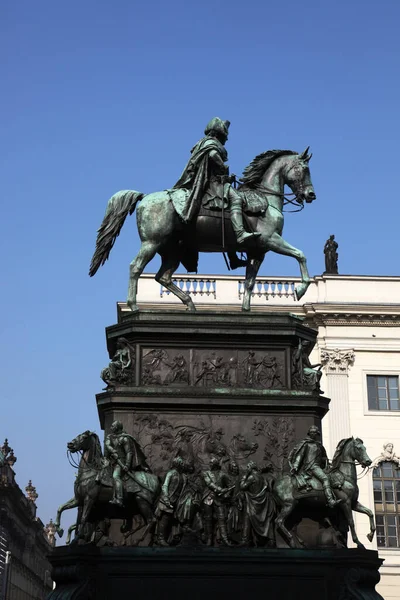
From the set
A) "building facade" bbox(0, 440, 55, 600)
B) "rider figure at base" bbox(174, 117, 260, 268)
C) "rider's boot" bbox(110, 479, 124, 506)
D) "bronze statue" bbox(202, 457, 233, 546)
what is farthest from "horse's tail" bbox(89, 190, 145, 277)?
"building facade" bbox(0, 440, 55, 600)

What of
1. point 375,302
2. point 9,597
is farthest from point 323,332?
point 9,597

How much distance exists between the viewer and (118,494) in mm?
15203

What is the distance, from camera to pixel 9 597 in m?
79.6

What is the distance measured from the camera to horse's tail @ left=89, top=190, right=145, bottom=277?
18797 mm

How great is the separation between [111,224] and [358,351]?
27.9 meters

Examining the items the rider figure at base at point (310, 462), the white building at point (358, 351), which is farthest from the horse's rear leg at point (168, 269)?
the white building at point (358, 351)

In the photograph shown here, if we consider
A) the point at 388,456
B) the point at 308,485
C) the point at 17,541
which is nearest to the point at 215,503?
the point at 308,485

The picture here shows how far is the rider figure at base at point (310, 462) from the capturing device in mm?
15523

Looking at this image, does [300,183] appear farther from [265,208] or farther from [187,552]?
[187,552]

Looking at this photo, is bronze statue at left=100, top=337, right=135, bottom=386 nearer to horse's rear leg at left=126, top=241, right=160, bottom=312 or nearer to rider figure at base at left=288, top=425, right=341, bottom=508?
horse's rear leg at left=126, top=241, right=160, bottom=312

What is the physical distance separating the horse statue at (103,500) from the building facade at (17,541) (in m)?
58.5

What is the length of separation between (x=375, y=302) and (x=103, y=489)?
32151 millimetres

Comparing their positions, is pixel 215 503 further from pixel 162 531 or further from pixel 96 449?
pixel 96 449

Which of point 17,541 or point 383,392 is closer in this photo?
Answer: point 383,392
